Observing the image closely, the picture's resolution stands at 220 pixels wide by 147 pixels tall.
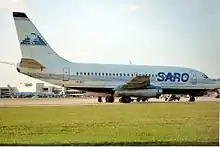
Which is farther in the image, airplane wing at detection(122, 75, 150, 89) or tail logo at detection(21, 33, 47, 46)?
airplane wing at detection(122, 75, 150, 89)

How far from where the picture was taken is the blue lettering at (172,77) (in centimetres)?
977

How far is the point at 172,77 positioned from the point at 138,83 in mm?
779

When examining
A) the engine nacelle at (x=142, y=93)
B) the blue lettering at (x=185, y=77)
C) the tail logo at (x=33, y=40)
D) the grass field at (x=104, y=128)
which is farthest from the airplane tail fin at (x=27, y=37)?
the blue lettering at (x=185, y=77)

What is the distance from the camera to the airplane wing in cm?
961

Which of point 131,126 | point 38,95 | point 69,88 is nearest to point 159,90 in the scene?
point 69,88

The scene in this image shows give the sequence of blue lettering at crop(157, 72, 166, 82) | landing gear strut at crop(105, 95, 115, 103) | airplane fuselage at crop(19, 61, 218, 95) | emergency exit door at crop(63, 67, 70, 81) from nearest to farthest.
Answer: airplane fuselage at crop(19, 61, 218, 95)
emergency exit door at crop(63, 67, 70, 81)
landing gear strut at crop(105, 95, 115, 103)
blue lettering at crop(157, 72, 166, 82)

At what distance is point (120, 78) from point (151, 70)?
0.72m

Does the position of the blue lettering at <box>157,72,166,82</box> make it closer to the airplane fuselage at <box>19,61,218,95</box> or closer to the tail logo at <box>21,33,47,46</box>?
the airplane fuselage at <box>19,61,218,95</box>

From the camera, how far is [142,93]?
31.6 ft

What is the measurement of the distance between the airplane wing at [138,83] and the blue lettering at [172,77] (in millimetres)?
299

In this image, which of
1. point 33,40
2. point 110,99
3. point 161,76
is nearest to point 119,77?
point 110,99

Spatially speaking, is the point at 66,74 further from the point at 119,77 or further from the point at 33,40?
the point at 33,40

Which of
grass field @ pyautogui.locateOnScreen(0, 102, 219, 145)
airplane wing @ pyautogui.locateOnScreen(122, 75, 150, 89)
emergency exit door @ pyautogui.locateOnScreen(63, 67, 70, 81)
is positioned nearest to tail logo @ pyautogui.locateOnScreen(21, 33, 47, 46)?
grass field @ pyautogui.locateOnScreen(0, 102, 219, 145)

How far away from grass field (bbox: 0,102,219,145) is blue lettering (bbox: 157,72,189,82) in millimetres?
4455
